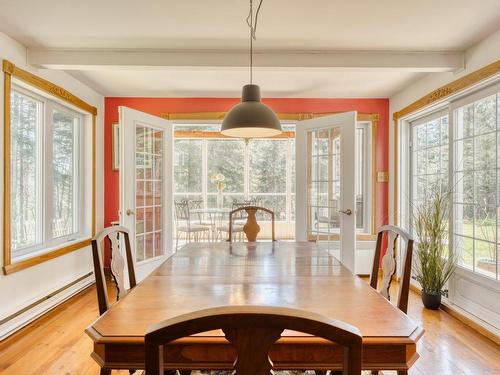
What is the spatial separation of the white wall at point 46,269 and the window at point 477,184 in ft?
12.7

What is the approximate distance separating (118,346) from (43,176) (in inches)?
109

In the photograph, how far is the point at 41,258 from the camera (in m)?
2.95

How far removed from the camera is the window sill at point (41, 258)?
101 inches

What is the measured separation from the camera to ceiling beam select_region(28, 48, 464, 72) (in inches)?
112

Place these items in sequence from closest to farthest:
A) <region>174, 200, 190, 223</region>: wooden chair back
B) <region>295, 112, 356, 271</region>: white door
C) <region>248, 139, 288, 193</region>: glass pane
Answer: <region>295, 112, 356, 271</region>: white door, <region>174, 200, 190, 223</region>: wooden chair back, <region>248, 139, 288, 193</region>: glass pane

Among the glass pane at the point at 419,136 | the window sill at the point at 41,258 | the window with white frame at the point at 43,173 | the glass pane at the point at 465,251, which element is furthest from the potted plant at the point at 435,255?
the window with white frame at the point at 43,173

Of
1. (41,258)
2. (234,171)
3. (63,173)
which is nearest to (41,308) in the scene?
(41,258)

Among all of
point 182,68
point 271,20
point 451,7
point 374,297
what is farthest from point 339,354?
point 182,68

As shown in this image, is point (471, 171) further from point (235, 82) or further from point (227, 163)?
point (227, 163)

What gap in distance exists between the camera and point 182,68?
2912mm

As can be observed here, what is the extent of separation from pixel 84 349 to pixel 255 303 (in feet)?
5.75

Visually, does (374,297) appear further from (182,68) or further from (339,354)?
(182,68)

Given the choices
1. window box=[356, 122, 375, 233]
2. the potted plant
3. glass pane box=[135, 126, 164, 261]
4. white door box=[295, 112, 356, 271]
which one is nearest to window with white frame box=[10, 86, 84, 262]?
glass pane box=[135, 126, 164, 261]

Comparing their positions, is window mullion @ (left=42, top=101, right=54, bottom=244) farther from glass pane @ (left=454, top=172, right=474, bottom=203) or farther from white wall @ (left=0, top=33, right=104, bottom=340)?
glass pane @ (left=454, top=172, right=474, bottom=203)
